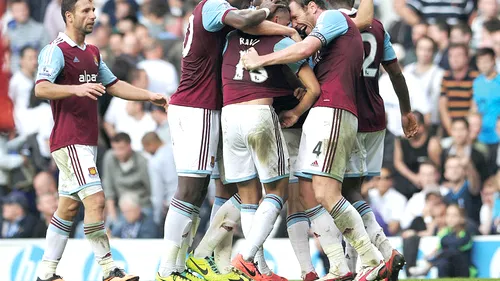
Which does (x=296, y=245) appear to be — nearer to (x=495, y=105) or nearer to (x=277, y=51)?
(x=277, y=51)

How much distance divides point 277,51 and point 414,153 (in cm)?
642

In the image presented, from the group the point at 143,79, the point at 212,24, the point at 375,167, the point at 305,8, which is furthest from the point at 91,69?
the point at 143,79

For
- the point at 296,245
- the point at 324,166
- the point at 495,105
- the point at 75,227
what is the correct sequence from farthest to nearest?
the point at 75,227
the point at 495,105
the point at 296,245
the point at 324,166

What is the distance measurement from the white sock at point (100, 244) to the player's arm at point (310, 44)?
7.76 feet

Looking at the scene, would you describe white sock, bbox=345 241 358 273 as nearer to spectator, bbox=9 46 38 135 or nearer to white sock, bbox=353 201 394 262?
white sock, bbox=353 201 394 262

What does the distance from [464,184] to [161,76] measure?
5208 mm

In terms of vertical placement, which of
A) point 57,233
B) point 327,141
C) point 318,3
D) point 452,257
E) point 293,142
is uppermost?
point 318,3

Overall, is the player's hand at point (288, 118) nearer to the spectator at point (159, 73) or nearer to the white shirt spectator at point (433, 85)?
the white shirt spectator at point (433, 85)

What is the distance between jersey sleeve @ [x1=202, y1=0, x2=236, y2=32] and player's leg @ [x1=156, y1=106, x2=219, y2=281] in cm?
86

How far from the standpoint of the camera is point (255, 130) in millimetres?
10820

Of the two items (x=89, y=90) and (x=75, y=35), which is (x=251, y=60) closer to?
(x=89, y=90)

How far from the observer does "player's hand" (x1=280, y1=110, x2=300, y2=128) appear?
11.1 meters

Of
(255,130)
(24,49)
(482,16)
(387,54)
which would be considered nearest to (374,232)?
(255,130)

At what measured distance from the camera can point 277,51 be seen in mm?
10836
